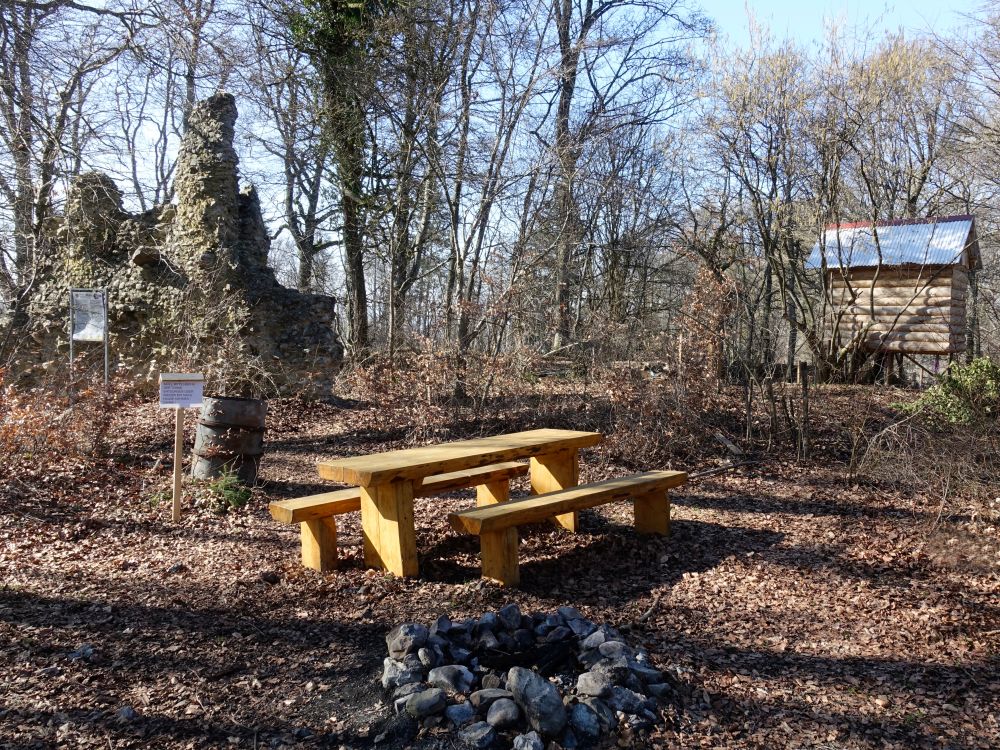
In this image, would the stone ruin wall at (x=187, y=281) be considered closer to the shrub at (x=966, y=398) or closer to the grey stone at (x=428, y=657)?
the grey stone at (x=428, y=657)

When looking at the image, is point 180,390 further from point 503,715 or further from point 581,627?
point 503,715

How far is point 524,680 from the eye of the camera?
3.23 meters

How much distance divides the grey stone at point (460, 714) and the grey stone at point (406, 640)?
460 mm

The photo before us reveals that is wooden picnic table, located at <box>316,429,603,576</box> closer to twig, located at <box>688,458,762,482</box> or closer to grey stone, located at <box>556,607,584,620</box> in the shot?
grey stone, located at <box>556,607,584,620</box>

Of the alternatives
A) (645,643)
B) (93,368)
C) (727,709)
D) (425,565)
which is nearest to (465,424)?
(425,565)

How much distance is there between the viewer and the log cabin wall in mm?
12008

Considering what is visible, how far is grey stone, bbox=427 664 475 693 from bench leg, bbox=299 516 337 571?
1946 millimetres

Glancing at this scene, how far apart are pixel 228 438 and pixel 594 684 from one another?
4.85 meters

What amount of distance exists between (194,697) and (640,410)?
6.11 meters

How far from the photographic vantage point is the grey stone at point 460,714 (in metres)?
3.12

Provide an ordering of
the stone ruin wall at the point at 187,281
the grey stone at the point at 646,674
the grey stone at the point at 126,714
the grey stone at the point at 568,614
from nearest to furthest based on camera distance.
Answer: the grey stone at the point at 126,714 → the grey stone at the point at 646,674 → the grey stone at the point at 568,614 → the stone ruin wall at the point at 187,281

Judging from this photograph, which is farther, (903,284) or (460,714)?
(903,284)

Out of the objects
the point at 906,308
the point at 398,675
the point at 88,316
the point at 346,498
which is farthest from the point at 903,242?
the point at 88,316

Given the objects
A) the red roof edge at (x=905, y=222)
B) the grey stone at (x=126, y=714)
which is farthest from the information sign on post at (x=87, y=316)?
the red roof edge at (x=905, y=222)
